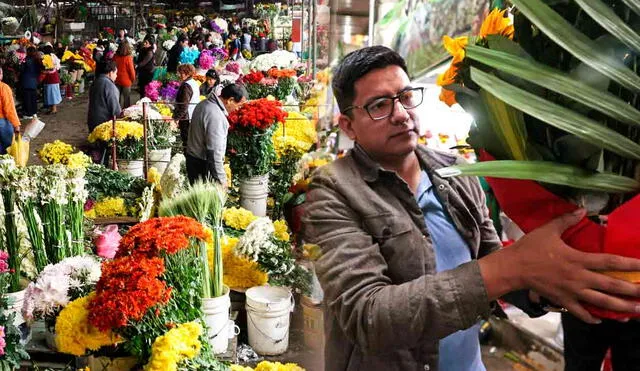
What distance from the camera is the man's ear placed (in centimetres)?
51

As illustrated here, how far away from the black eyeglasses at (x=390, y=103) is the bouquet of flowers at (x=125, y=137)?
4515 millimetres

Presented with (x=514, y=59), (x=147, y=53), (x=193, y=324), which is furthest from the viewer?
(x=147, y=53)

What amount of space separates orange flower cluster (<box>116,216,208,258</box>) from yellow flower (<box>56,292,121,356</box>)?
0.23m

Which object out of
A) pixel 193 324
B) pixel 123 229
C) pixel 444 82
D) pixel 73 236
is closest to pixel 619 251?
pixel 444 82

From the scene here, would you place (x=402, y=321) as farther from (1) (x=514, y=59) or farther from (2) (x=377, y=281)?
(1) (x=514, y=59)

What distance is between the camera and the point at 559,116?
36cm

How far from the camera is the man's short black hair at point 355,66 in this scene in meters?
0.48

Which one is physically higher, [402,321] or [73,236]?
[402,321]


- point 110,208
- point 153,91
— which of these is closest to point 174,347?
point 110,208

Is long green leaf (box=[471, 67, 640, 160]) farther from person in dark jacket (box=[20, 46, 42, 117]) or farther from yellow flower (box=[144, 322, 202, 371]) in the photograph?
person in dark jacket (box=[20, 46, 42, 117])

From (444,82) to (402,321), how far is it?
0.61 feet

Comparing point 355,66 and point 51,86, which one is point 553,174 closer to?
point 355,66

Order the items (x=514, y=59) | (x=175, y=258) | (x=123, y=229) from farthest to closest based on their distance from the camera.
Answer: (x=123, y=229) < (x=175, y=258) < (x=514, y=59)

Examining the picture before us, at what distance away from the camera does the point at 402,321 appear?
19.8 inches
